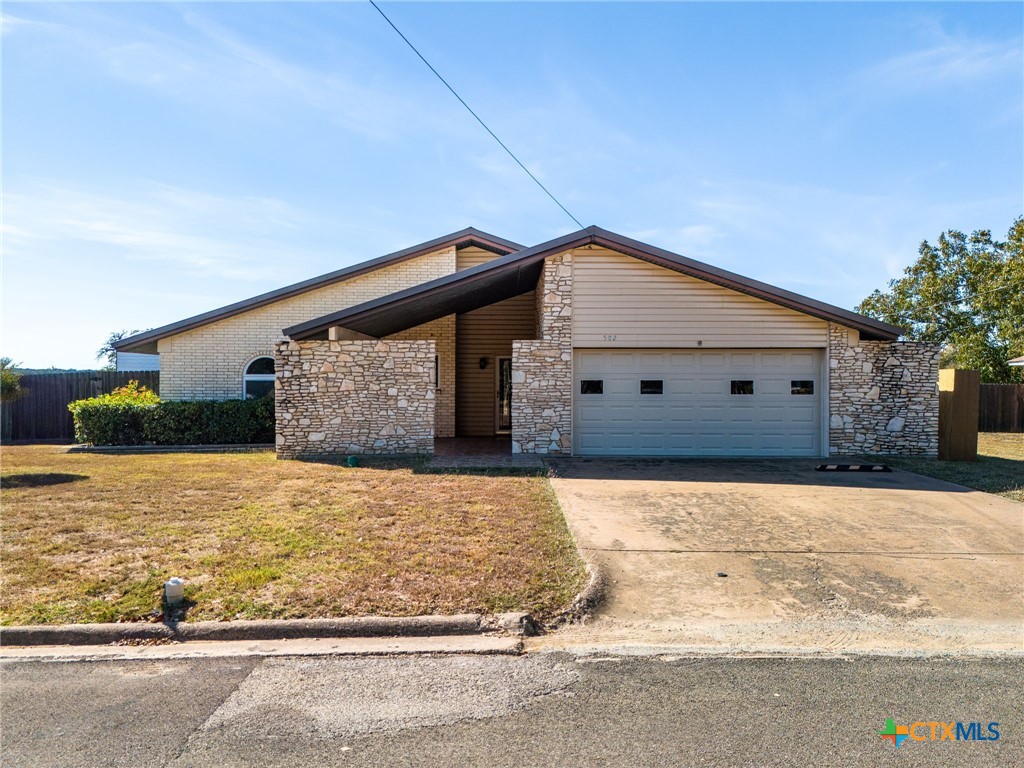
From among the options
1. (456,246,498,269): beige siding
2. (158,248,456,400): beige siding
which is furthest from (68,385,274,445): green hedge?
(456,246,498,269): beige siding

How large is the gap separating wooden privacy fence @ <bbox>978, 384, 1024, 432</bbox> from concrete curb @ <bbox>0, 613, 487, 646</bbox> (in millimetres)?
26469

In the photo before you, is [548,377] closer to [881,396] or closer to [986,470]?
[881,396]

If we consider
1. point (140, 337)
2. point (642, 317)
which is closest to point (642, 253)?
point (642, 317)

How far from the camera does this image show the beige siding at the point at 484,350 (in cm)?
1903

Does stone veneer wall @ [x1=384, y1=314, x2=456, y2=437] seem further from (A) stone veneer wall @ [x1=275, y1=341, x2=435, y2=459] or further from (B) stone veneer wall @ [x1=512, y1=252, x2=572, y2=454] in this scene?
(B) stone veneer wall @ [x1=512, y1=252, x2=572, y2=454]

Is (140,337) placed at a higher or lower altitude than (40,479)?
higher

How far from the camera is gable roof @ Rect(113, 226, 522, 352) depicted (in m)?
17.7

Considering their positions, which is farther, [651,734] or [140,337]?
[140,337]

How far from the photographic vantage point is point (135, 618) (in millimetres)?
5156

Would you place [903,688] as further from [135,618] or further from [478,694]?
[135,618]

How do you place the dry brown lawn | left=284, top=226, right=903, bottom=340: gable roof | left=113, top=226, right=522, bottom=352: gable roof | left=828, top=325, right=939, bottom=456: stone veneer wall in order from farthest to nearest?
1. left=113, top=226, right=522, bottom=352: gable roof
2. left=828, top=325, right=939, bottom=456: stone veneer wall
3. left=284, top=226, right=903, bottom=340: gable roof
4. the dry brown lawn

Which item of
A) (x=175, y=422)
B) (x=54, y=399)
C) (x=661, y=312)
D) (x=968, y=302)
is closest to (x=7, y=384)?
(x=175, y=422)

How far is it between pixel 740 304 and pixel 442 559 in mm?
9769

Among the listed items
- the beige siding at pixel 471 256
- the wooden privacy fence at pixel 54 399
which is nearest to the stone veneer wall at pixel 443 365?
the beige siding at pixel 471 256
